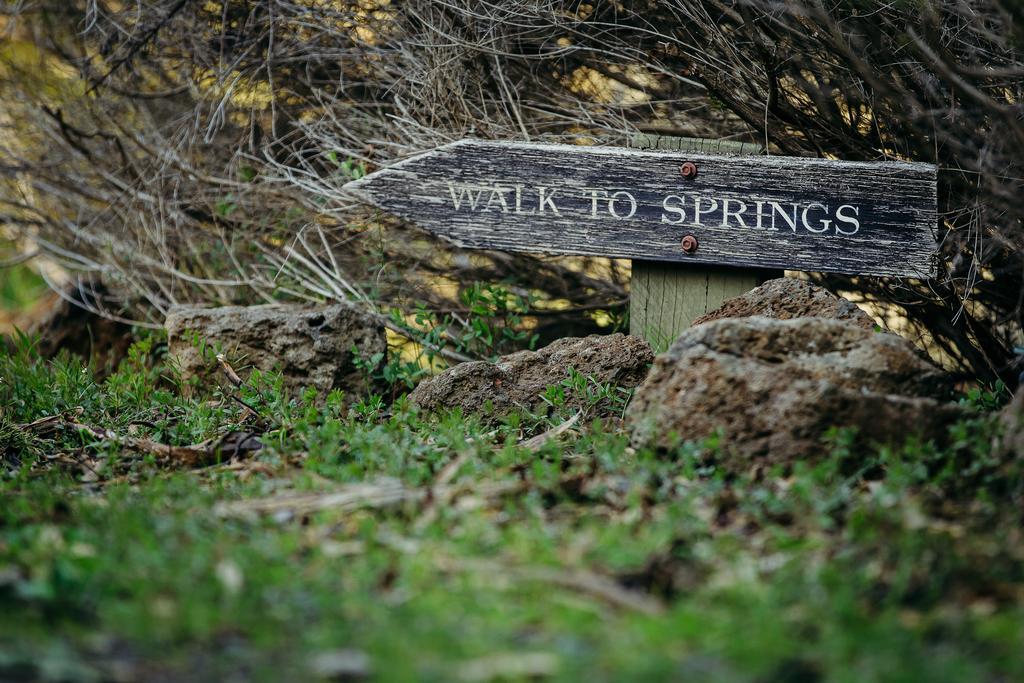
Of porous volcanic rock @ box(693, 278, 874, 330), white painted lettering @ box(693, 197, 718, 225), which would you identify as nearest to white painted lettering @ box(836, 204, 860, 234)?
porous volcanic rock @ box(693, 278, 874, 330)

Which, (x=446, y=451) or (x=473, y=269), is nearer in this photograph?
(x=446, y=451)

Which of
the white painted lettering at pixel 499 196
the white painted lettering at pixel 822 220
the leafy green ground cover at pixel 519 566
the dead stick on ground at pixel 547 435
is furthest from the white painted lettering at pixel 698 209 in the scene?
the leafy green ground cover at pixel 519 566

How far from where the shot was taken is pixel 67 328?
22.8 ft

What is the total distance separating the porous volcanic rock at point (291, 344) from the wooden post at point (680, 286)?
143 cm

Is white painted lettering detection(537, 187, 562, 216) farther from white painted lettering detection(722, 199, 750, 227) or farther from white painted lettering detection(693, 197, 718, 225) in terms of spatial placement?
white painted lettering detection(722, 199, 750, 227)

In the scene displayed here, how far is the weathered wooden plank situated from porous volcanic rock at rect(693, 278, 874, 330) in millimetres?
188

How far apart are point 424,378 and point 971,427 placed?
2.81 m

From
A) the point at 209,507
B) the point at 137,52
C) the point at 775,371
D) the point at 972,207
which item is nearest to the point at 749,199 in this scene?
the point at 972,207

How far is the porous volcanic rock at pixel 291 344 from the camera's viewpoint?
5328 millimetres

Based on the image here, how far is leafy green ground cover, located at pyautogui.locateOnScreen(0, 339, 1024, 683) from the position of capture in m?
2.29

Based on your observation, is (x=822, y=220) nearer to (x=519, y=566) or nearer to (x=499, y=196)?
(x=499, y=196)

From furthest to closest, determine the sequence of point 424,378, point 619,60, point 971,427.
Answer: point 619,60 → point 424,378 → point 971,427

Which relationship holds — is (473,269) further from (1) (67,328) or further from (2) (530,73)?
(1) (67,328)

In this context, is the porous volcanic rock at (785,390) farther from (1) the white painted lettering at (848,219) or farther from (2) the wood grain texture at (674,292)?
(2) the wood grain texture at (674,292)
